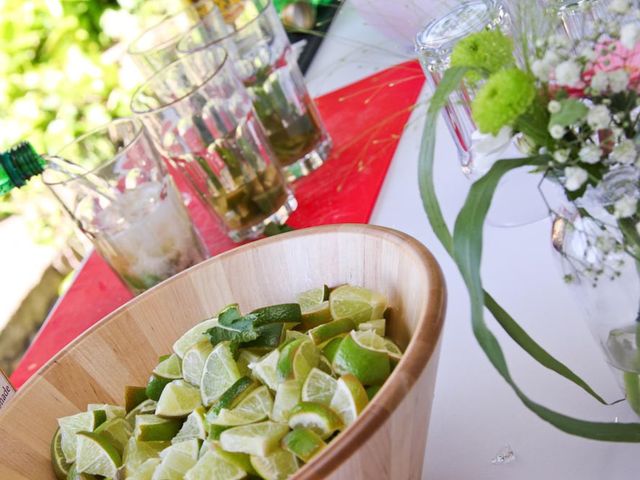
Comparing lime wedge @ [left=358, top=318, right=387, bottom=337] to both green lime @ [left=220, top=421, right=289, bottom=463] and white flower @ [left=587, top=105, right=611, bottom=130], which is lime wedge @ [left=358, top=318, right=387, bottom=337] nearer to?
green lime @ [left=220, top=421, right=289, bottom=463]

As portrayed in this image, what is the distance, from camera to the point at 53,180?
1026mm

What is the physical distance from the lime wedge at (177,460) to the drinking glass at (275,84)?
670 millimetres

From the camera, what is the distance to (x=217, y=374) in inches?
25.4

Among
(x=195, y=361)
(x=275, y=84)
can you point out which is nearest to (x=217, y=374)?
(x=195, y=361)

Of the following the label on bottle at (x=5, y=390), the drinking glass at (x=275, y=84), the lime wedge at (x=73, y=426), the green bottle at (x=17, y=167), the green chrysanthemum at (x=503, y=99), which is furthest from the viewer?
the drinking glass at (x=275, y=84)

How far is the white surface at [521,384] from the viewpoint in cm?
61

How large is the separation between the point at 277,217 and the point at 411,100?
0.25m

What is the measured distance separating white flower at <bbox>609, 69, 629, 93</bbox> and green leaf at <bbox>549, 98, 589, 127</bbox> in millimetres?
25

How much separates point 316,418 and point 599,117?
0.78ft

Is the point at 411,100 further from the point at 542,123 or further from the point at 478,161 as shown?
the point at 542,123

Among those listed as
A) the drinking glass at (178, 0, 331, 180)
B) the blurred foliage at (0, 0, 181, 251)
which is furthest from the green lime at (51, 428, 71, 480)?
the blurred foliage at (0, 0, 181, 251)

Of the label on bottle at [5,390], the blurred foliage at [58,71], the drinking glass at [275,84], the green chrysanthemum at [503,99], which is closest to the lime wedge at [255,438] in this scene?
the green chrysanthemum at [503,99]

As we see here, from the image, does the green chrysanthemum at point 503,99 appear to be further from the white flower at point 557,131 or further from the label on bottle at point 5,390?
the label on bottle at point 5,390

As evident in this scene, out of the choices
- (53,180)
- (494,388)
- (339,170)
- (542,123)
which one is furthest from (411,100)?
(542,123)
